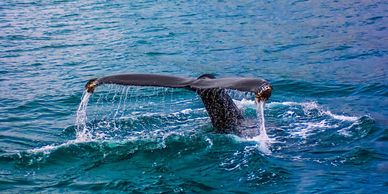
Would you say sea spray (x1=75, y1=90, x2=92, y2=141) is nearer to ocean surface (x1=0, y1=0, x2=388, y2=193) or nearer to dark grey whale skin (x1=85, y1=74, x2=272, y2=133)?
ocean surface (x1=0, y1=0, x2=388, y2=193)

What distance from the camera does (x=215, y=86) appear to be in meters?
8.97

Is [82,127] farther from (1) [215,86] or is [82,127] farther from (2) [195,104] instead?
(1) [215,86]

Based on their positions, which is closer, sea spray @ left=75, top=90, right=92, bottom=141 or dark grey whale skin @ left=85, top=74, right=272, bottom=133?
dark grey whale skin @ left=85, top=74, right=272, bottom=133

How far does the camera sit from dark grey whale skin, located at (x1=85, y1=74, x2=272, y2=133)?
8.12 m

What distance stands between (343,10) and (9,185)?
1901cm

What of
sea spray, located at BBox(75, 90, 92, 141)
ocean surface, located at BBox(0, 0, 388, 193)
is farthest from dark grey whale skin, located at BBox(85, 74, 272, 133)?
sea spray, located at BBox(75, 90, 92, 141)

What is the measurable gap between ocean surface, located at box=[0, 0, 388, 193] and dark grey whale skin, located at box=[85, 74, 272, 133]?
1.11ft

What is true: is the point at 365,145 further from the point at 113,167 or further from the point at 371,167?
the point at 113,167

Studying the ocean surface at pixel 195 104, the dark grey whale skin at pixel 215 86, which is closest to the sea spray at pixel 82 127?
the ocean surface at pixel 195 104

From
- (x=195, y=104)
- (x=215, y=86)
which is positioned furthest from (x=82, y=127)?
(x=215, y=86)

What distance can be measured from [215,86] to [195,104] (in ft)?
16.3

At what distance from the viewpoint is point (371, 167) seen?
9.39 metres

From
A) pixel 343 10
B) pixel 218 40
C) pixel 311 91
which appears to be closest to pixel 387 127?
pixel 311 91

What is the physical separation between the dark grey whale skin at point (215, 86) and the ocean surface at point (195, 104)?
0.34 m
